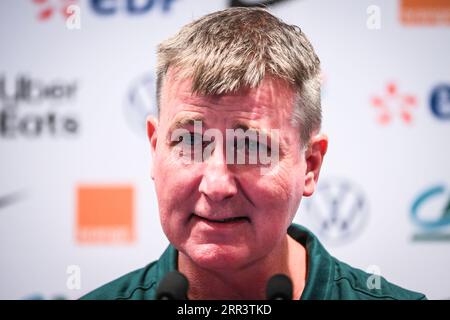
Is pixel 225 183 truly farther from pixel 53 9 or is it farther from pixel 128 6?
pixel 53 9

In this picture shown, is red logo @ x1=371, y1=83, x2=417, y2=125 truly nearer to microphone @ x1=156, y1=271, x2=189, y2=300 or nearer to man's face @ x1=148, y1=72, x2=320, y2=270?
man's face @ x1=148, y1=72, x2=320, y2=270

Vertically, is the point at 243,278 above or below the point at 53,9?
below

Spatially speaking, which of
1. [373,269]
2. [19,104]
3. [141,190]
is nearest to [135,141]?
[141,190]

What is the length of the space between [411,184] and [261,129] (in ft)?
2.58

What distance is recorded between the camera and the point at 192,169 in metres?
1.14

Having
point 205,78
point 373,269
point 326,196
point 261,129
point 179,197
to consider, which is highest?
point 205,78

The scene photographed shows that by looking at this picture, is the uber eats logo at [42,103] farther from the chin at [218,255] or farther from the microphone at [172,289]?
the microphone at [172,289]

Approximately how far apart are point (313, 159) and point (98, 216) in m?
0.81

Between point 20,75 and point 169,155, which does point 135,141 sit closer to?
point 20,75

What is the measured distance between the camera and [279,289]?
3.09 feet

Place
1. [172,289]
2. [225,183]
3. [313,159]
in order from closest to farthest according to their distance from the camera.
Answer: [172,289]
[225,183]
[313,159]

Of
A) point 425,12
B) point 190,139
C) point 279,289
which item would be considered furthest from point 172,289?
point 425,12

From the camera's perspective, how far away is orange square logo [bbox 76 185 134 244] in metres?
1.74
